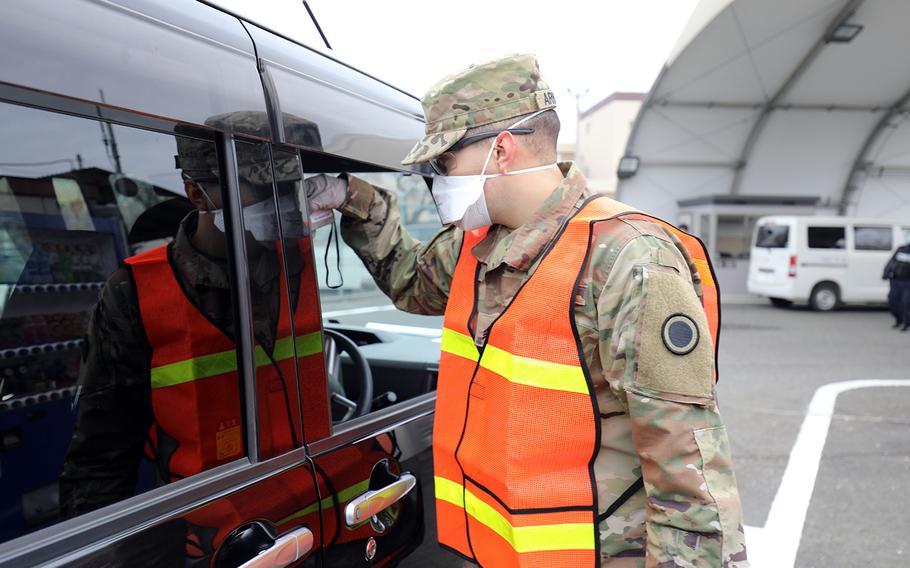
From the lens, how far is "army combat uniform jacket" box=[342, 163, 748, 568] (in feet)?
3.74

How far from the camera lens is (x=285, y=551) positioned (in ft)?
3.67

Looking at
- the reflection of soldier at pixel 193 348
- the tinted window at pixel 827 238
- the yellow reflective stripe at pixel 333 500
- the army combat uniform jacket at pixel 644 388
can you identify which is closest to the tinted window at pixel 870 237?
the tinted window at pixel 827 238

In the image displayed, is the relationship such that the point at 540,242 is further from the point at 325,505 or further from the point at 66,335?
the point at 66,335

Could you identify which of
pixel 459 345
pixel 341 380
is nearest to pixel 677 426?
pixel 459 345

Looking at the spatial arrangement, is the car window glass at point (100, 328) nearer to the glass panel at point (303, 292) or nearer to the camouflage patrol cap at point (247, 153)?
the camouflage patrol cap at point (247, 153)

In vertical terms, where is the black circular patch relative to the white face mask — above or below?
below

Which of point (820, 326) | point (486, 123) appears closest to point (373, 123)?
point (486, 123)

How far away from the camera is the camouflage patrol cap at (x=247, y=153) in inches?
44.9

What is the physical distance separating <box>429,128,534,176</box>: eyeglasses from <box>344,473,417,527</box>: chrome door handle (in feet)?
2.58

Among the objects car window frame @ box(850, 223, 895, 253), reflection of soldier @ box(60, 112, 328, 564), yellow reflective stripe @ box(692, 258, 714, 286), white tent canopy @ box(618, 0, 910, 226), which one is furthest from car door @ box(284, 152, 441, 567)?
white tent canopy @ box(618, 0, 910, 226)

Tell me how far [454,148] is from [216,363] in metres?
0.73

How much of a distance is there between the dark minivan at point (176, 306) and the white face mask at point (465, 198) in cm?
21

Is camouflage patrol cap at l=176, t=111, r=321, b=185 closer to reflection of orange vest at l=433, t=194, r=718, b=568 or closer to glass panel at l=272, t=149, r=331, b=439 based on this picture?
glass panel at l=272, t=149, r=331, b=439

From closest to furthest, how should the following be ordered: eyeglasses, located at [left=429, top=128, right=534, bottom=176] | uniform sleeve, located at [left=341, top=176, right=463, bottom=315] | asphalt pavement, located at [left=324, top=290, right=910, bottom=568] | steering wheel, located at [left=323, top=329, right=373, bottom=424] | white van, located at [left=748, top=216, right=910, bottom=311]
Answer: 1. eyeglasses, located at [left=429, top=128, right=534, bottom=176]
2. uniform sleeve, located at [left=341, top=176, right=463, bottom=315]
3. steering wheel, located at [left=323, top=329, right=373, bottom=424]
4. asphalt pavement, located at [left=324, top=290, right=910, bottom=568]
5. white van, located at [left=748, top=216, right=910, bottom=311]
